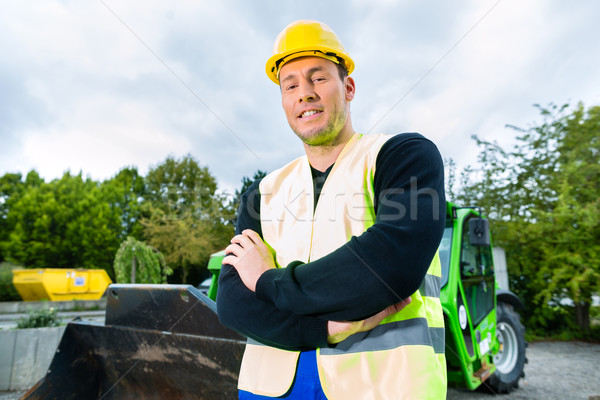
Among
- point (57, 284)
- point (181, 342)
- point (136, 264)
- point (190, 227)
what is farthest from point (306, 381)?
point (190, 227)

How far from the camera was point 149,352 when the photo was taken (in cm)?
309

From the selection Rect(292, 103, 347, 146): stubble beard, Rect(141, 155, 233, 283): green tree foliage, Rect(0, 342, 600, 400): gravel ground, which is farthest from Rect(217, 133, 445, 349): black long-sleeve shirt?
Rect(141, 155, 233, 283): green tree foliage

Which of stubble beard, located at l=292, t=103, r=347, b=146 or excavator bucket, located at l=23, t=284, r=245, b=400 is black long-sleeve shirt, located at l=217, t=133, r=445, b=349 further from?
excavator bucket, located at l=23, t=284, r=245, b=400

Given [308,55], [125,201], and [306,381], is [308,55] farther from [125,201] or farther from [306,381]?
[125,201]

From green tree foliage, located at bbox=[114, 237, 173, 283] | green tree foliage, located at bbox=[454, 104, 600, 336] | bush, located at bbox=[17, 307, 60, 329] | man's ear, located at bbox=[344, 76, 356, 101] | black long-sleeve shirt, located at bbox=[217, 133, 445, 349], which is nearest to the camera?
black long-sleeve shirt, located at bbox=[217, 133, 445, 349]

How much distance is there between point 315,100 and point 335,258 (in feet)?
2.08

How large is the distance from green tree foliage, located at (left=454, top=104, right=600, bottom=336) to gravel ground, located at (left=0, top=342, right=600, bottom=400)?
103 cm

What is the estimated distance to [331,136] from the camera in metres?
1.55

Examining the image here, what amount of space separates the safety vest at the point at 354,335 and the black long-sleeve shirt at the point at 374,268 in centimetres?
7

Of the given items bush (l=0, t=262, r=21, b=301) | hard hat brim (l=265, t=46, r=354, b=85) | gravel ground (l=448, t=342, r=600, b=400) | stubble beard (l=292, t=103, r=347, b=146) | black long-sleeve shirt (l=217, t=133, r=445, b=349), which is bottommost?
gravel ground (l=448, t=342, r=600, b=400)

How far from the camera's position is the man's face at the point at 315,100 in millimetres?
1527

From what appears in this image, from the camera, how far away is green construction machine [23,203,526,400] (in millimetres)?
2730

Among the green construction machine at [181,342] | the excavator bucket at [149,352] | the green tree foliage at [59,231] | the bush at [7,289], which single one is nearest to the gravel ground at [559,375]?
the green construction machine at [181,342]

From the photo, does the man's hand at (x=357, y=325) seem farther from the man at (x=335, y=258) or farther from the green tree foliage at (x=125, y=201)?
the green tree foliage at (x=125, y=201)
